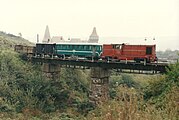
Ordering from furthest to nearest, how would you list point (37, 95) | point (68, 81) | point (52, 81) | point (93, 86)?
point (68, 81), point (52, 81), point (37, 95), point (93, 86)

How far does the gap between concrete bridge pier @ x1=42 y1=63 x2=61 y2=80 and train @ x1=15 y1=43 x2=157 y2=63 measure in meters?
2.42

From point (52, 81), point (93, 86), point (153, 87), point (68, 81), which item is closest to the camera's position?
point (153, 87)

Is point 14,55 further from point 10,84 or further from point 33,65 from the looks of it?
point 10,84

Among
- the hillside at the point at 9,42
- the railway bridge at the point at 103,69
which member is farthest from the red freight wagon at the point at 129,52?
the hillside at the point at 9,42

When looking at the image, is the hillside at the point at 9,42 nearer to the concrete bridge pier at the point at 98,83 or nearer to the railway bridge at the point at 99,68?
the railway bridge at the point at 99,68

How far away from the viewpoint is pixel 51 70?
3756 centimetres

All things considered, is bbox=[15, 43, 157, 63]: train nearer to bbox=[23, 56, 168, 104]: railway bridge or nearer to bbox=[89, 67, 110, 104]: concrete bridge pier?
bbox=[23, 56, 168, 104]: railway bridge

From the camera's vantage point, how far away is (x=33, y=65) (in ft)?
131

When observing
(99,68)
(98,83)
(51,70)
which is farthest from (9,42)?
(98,83)

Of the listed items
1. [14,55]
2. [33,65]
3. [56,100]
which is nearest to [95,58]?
[56,100]

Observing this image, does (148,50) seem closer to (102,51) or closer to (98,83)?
(102,51)

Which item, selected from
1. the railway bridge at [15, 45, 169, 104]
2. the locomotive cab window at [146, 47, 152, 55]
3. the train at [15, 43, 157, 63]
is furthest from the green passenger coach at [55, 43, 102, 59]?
the locomotive cab window at [146, 47, 152, 55]

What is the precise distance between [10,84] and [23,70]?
11.5ft

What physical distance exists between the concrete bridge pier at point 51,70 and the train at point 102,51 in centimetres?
242
